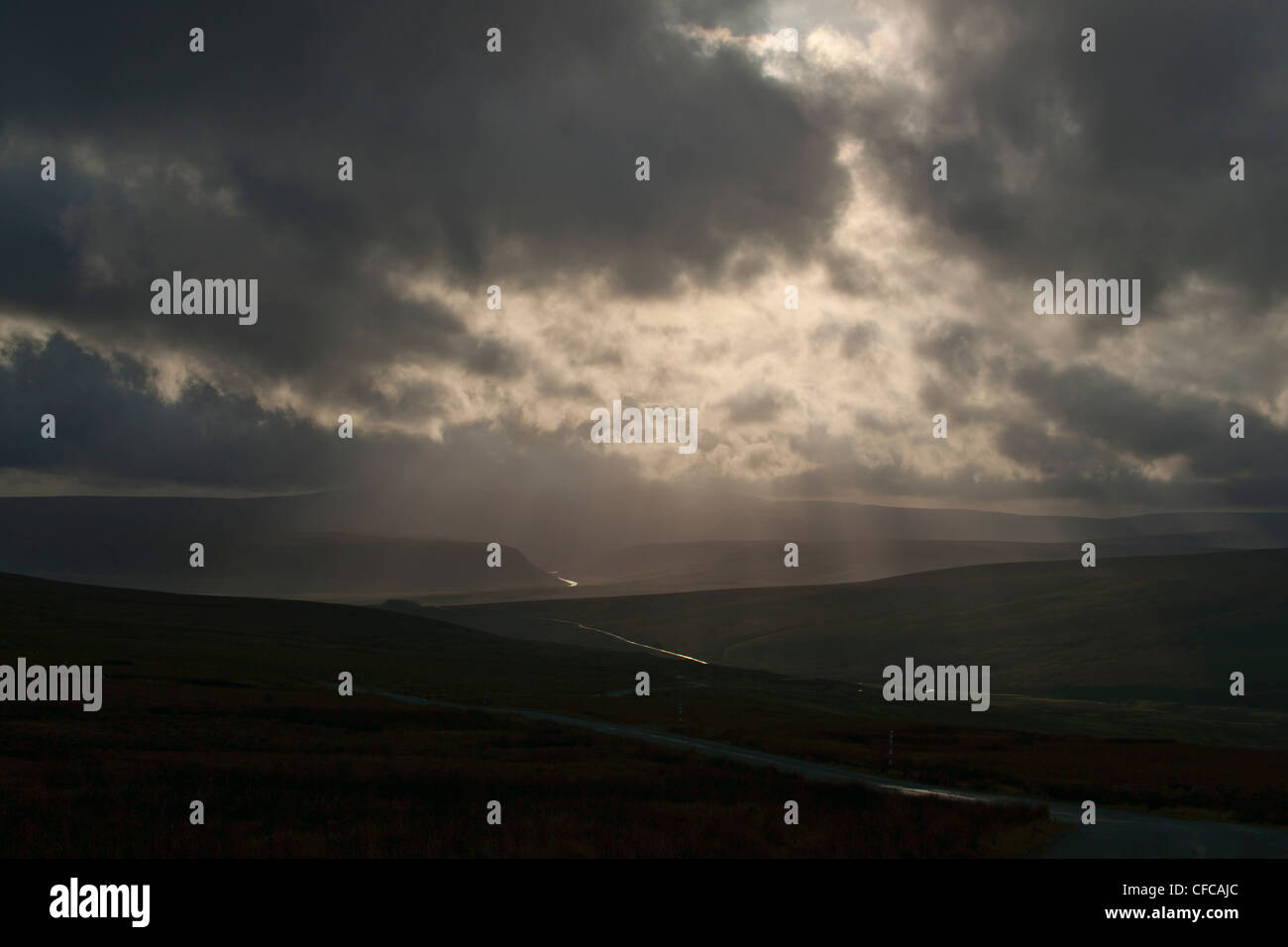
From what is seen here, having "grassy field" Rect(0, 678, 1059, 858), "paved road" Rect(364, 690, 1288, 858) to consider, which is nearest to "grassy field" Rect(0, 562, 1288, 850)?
"grassy field" Rect(0, 678, 1059, 858)

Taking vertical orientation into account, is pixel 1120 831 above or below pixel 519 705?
above

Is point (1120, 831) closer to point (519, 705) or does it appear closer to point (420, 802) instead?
point (420, 802)

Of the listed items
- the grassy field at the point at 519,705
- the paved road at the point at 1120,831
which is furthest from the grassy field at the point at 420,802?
the paved road at the point at 1120,831

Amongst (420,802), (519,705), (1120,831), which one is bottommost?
(519,705)

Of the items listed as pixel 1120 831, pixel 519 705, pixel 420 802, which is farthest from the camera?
pixel 519 705

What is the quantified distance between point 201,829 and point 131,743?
2006 centimetres

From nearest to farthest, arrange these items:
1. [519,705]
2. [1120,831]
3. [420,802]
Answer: [1120,831]
[420,802]
[519,705]

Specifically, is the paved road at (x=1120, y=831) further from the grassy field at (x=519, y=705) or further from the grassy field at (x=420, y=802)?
the grassy field at (x=519, y=705)

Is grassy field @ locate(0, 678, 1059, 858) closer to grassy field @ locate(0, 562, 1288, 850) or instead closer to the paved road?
grassy field @ locate(0, 562, 1288, 850)

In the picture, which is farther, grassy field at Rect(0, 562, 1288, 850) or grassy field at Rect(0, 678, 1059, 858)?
grassy field at Rect(0, 562, 1288, 850)

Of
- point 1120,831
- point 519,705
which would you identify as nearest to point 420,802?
point 1120,831

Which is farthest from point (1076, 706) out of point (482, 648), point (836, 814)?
point (836, 814)

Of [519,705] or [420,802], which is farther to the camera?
[519,705]
